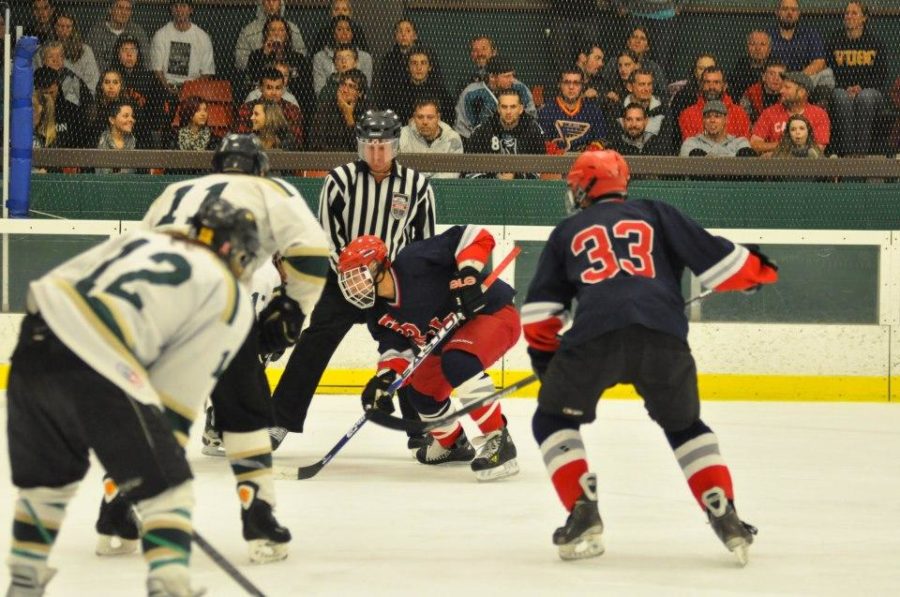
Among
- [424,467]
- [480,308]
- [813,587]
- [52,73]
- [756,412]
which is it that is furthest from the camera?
[52,73]

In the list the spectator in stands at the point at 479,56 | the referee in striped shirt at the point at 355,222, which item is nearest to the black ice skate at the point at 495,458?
the referee in striped shirt at the point at 355,222

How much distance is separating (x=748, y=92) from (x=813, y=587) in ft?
15.0

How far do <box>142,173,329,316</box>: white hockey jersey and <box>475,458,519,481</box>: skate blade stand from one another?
130 cm

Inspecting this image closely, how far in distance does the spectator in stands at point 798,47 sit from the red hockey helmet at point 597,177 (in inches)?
166

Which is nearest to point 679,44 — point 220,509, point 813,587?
point 220,509

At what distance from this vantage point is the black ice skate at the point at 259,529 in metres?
3.71

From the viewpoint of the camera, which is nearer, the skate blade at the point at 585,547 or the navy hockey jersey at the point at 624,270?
the navy hockey jersey at the point at 624,270

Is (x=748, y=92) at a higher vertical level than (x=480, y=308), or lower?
higher

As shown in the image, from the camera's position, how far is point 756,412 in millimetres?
6793

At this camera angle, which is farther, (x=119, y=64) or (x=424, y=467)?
(x=119, y=64)

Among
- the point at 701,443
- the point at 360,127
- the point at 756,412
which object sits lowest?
the point at 756,412

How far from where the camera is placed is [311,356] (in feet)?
17.8

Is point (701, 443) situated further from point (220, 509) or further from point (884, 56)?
point (884, 56)

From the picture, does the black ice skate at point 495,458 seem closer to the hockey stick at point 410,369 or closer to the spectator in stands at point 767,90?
the hockey stick at point 410,369
